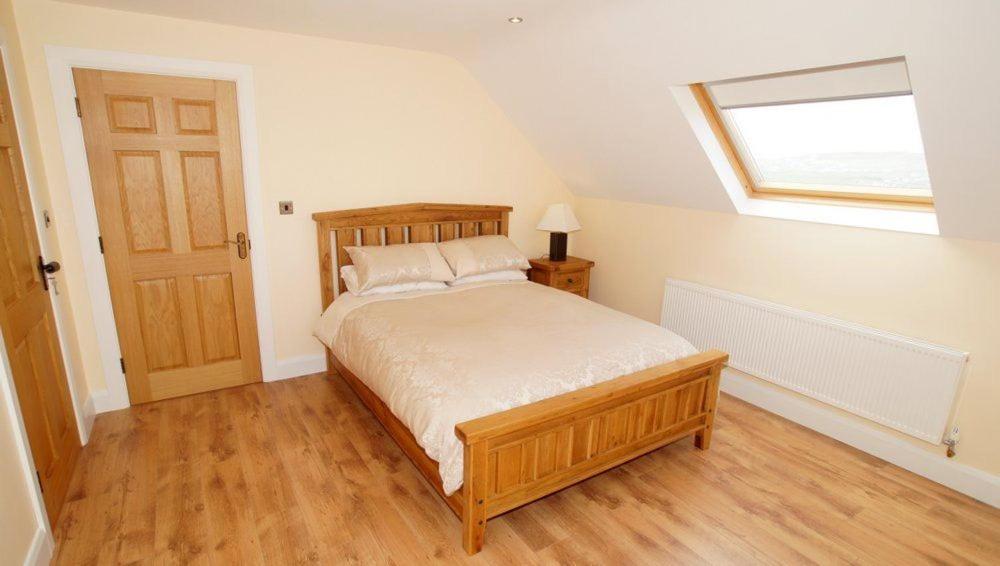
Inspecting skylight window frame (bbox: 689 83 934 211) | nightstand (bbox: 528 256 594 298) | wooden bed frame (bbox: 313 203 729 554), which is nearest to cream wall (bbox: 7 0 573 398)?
nightstand (bbox: 528 256 594 298)

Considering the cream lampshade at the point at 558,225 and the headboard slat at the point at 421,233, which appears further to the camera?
the cream lampshade at the point at 558,225

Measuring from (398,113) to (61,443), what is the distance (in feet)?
8.91

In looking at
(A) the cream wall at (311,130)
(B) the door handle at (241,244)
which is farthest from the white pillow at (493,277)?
(B) the door handle at (241,244)

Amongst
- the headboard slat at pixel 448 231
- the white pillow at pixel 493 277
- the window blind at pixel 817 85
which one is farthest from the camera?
the headboard slat at pixel 448 231

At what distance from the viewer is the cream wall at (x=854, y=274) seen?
2383 mm

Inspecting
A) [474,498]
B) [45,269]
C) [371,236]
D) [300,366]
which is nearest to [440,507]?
[474,498]

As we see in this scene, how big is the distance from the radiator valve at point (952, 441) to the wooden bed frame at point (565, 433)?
3.62 ft

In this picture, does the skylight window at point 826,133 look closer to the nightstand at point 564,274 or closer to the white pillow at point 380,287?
the nightstand at point 564,274

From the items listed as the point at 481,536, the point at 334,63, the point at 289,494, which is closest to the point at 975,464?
the point at 481,536

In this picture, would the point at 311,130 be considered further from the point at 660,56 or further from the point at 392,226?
the point at 660,56

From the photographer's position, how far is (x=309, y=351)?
11.9ft

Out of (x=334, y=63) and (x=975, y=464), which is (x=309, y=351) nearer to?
(x=334, y=63)

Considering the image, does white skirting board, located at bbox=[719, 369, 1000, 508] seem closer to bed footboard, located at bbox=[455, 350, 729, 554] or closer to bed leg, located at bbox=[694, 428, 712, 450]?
bed leg, located at bbox=[694, 428, 712, 450]

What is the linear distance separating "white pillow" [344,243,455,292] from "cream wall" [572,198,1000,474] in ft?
5.51
